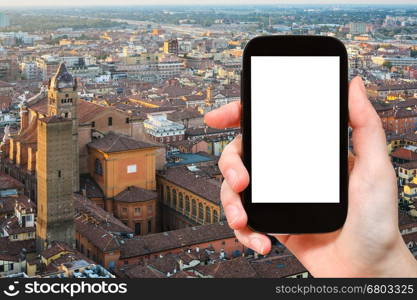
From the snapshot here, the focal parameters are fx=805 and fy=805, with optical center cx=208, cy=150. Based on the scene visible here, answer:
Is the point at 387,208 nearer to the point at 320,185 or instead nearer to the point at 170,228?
the point at 320,185

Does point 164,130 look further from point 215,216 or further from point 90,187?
point 215,216

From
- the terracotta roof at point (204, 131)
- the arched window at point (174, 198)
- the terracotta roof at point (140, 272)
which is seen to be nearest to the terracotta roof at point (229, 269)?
the terracotta roof at point (140, 272)

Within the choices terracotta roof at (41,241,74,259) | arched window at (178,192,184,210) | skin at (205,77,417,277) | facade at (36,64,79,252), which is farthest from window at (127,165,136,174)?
skin at (205,77,417,277)

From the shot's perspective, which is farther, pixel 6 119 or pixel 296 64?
pixel 6 119

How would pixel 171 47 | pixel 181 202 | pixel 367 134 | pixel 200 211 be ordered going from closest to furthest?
pixel 367 134, pixel 200 211, pixel 181 202, pixel 171 47

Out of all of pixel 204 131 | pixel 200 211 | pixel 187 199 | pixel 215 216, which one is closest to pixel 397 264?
pixel 215 216

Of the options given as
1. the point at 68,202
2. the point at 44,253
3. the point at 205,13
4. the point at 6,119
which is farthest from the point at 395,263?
→ the point at 205,13

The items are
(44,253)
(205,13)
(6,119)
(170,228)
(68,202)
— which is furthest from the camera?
(205,13)
